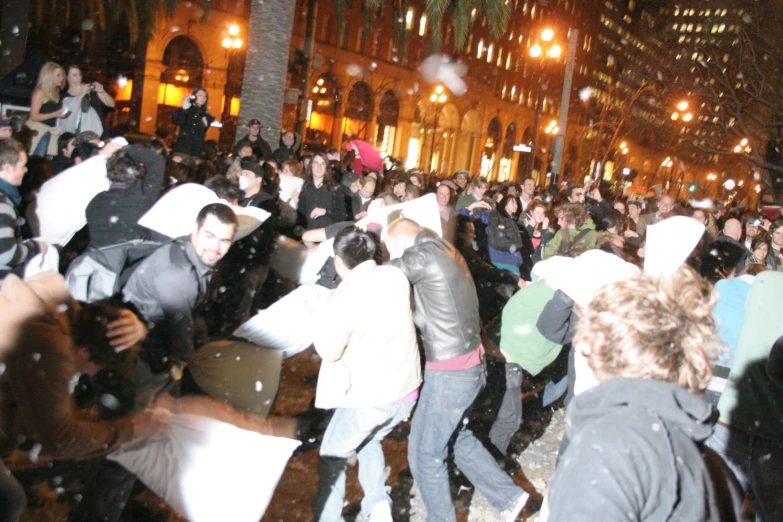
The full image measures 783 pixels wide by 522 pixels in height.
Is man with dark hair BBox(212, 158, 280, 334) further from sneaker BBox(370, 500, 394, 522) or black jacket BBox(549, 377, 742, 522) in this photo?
black jacket BBox(549, 377, 742, 522)

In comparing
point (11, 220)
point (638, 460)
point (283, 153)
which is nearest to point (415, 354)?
point (638, 460)

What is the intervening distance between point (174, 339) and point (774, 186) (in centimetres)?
3185

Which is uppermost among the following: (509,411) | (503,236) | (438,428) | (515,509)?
(503,236)

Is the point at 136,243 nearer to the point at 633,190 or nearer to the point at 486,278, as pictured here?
the point at 486,278

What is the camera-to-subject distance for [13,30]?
9.45 metres

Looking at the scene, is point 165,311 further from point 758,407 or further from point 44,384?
point 758,407

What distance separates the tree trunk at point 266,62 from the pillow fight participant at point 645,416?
9.12 meters

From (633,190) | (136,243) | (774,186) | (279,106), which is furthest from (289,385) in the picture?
(633,190)

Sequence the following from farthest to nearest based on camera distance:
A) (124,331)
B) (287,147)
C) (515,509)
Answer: (287,147) < (515,509) < (124,331)

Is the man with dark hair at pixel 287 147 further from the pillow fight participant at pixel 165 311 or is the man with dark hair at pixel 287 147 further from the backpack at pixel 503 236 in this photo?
the pillow fight participant at pixel 165 311

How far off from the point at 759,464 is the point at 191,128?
7957mm

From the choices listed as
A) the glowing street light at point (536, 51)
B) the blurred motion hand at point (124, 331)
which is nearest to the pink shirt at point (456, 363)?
the blurred motion hand at point (124, 331)

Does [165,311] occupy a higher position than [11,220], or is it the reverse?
[11,220]

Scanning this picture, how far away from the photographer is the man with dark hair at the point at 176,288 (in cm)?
373
